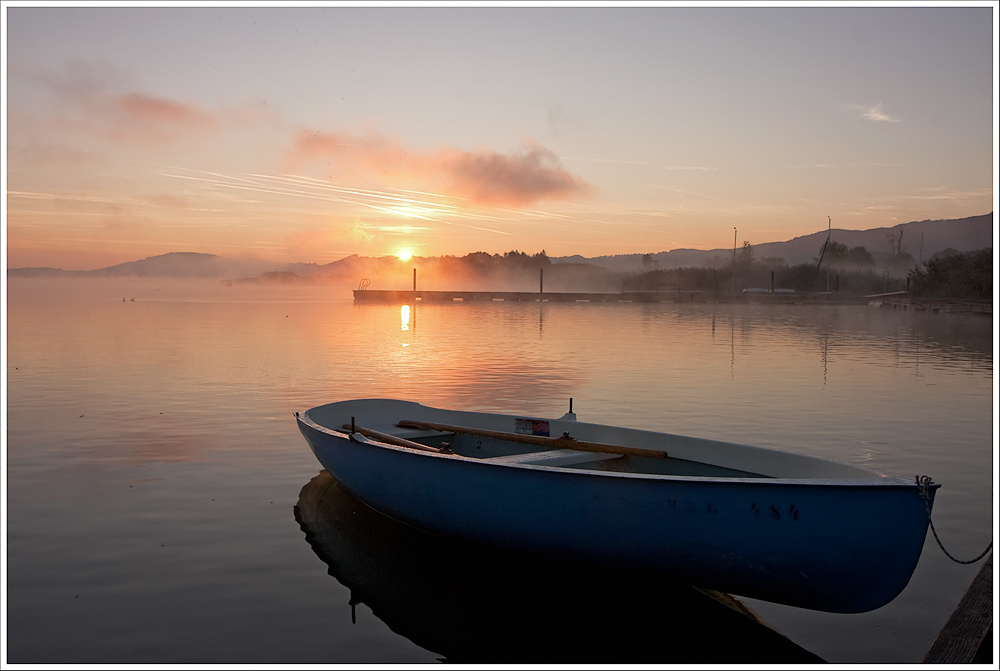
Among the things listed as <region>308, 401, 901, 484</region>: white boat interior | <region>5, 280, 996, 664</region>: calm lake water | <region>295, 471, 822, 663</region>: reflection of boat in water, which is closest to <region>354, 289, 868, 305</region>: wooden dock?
<region>5, 280, 996, 664</region>: calm lake water

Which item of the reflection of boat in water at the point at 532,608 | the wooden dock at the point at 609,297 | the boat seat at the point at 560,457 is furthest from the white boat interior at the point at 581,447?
the wooden dock at the point at 609,297

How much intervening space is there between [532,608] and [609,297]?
→ 383 feet

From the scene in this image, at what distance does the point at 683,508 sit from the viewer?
23.9 feet

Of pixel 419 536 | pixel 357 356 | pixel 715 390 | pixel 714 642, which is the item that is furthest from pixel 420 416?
pixel 357 356

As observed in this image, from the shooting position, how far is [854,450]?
1473 cm

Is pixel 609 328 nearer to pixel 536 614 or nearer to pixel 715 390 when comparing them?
pixel 715 390

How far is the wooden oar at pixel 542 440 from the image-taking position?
381 inches

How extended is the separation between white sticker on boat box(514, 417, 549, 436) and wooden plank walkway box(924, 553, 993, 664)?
18.5 feet

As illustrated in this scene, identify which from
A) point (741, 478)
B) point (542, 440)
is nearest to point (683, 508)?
point (741, 478)

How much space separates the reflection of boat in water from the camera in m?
6.97

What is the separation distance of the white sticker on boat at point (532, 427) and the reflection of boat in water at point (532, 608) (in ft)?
7.37

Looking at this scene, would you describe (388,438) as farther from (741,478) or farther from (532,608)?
(741,478)

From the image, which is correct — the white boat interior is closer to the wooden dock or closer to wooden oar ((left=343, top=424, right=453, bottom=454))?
wooden oar ((left=343, top=424, right=453, bottom=454))

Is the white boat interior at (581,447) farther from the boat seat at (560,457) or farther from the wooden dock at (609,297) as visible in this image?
the wooden dock at (609,297)
